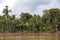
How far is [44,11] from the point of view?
135 feet

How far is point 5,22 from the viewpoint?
115 feet

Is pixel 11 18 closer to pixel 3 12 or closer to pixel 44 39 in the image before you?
pixel 3 12

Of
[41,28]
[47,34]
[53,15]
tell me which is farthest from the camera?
[53,15]

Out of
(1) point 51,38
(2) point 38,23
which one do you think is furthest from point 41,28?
(1) point 51,38

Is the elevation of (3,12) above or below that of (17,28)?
above

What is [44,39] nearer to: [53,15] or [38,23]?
[38,23]

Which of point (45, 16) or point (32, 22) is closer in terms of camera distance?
point (32, 22)

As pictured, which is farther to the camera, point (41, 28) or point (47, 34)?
point (41, 28)

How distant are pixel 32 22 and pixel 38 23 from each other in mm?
1383


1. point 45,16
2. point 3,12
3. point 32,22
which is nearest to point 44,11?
point 45,16

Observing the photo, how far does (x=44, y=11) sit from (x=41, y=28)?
25.2 ft

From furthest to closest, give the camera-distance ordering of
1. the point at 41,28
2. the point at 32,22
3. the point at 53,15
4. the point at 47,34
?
the point at 53,15, the point at 32,22, the point at 41,28, the point at 47,34

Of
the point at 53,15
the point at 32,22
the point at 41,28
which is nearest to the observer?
the point at 41,28

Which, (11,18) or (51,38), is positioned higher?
(11,18)
